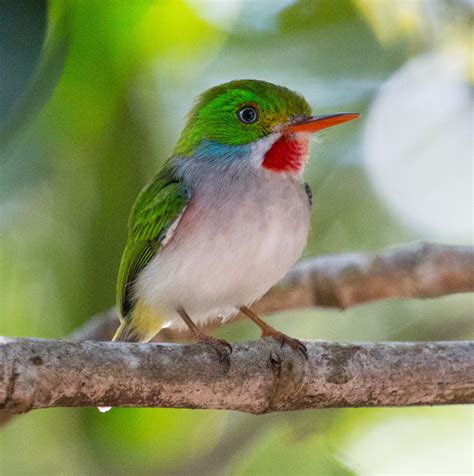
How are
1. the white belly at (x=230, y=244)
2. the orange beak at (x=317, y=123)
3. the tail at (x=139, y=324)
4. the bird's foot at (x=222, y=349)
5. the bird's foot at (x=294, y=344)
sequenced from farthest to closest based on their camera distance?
the tail at (x=139, y=324) → the orange beak at (x=317, y=123) → the white belly at (x=230, y=244) → the bird's foot at (x=294, y=344) → the bird's foot at (x=222, y=349)

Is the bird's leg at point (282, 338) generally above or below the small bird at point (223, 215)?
below

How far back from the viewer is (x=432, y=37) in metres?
4.98

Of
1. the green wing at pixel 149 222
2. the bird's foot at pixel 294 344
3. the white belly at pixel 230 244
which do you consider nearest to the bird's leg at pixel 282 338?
the bird's foot at pixel 294 344

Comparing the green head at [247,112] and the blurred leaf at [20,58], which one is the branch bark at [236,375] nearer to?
the green head at [247,112]

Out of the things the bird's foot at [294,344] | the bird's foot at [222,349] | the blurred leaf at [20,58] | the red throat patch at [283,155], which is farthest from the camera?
the red throat patch at [283,155]

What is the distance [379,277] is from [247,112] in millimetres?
981

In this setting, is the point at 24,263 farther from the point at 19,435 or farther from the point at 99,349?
the point at 99,349

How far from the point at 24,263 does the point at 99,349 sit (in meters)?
2.58

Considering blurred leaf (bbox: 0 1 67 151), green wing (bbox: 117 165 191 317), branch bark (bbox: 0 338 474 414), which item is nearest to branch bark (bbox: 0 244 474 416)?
branch bark (bbox: 0 338 474 414)

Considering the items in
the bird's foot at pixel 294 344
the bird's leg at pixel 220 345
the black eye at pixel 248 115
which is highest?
the black eye at pixel 248 115

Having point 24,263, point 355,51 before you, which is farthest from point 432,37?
point 24,263

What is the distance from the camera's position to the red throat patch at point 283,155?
360 cm

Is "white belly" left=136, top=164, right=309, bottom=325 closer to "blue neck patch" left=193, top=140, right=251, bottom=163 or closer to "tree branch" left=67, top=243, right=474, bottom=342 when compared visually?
"blue neck patch" left=193, top=140, right=251, bottom=163

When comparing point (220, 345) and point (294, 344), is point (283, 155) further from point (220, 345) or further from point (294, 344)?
point (220, 345)
